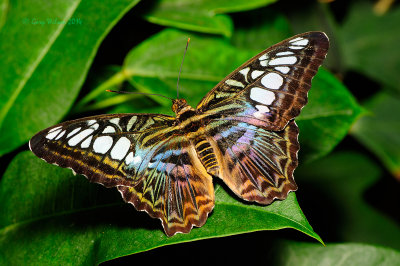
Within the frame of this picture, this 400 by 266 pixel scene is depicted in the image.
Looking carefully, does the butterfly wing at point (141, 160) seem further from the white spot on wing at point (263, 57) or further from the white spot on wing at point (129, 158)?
the white spot on wing at point (263, 57)

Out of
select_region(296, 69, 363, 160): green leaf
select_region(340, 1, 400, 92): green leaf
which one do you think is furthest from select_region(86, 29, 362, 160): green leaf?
select_region(340, 1, 400, 92): green leaf

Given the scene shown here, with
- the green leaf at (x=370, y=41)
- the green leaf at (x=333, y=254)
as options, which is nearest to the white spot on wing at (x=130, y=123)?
the green leaf at (x=333, y=254)

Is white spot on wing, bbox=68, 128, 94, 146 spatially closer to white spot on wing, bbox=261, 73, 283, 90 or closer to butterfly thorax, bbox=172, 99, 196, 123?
butterfly thorax, bbox=172, 99, 196, 123

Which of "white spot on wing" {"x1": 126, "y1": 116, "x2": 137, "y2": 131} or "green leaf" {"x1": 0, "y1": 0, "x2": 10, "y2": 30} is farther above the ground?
"green leaf" {"x1": 0, "y1": 0, "x2": 10, "y2": 30}

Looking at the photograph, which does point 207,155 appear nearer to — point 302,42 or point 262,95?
point 262,95

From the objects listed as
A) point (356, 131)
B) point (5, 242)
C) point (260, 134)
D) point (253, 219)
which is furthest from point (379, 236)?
point (5, 242)

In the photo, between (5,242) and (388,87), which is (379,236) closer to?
(388,87)

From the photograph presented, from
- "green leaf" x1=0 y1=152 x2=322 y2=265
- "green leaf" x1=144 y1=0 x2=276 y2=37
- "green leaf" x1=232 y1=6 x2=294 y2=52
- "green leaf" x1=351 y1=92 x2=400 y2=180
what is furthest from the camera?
"green leaf" x1=351 y1=92 x2=400 y2=180
